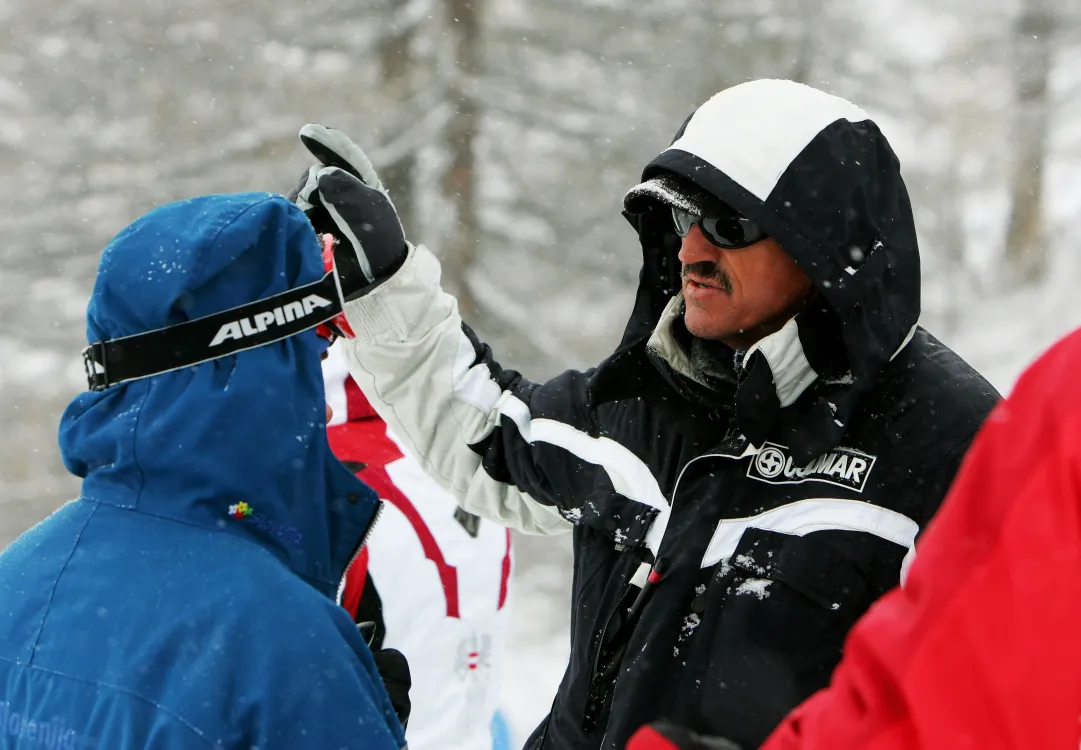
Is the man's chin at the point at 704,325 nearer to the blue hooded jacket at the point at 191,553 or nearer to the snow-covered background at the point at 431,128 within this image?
the blue hooded jacket at the point at 191,553

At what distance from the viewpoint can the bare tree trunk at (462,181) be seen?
9.38m

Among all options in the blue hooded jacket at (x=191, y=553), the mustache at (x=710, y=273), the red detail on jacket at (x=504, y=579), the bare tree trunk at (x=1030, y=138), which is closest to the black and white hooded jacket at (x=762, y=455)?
the mustache at (x=710, y=273)

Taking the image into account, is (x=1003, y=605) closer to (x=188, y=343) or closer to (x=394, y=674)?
(x=188, y=343)

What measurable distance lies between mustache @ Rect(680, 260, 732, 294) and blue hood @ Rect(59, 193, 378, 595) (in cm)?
90

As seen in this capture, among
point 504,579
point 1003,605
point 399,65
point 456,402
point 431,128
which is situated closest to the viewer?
point 1003,605

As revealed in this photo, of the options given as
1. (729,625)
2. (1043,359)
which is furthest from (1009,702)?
(729,625)

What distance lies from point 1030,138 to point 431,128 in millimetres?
6487

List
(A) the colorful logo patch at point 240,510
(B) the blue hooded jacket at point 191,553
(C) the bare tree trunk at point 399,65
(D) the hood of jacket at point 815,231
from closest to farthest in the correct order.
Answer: (B) the blue hooded jacket at point 191,553 < (A) the colorful logo patch at point 240,510 < (D) the hood of jacket at point 815,231 < (C) the bare tree trunk at point 399,65

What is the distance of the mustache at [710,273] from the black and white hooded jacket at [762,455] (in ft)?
0.38

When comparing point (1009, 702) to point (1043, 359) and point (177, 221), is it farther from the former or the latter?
point (177, 221)

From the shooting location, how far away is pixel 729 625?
1.83m

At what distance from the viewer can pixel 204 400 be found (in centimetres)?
140

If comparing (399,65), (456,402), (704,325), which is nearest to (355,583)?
(456,402)

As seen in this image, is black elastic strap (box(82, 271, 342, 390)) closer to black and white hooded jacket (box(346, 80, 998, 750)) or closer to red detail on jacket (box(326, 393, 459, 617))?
black and white hooded jacket (box(346, 80, 998, 750))
